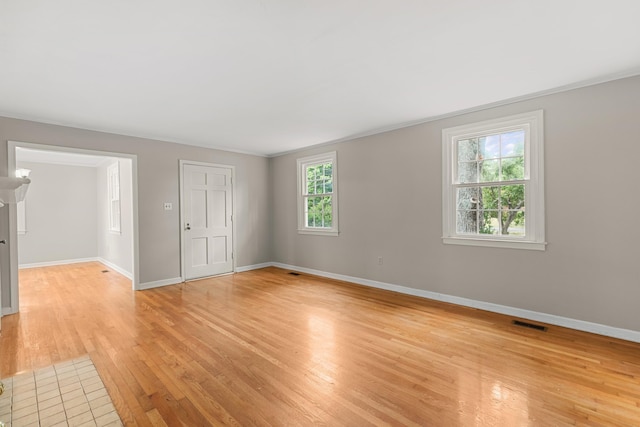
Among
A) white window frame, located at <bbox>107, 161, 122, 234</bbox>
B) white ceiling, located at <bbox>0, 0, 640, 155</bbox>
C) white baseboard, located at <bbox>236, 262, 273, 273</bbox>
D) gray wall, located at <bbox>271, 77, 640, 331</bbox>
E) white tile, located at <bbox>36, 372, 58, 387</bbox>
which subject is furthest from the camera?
white window frame, located at <bbox>107, 161, 122, 234</bbox>

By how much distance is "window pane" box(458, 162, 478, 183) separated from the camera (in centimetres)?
388

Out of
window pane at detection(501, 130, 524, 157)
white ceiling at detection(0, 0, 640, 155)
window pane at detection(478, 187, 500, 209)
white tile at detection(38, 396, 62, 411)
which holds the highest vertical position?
white ceiling at detection(0, 0, 640, 155)

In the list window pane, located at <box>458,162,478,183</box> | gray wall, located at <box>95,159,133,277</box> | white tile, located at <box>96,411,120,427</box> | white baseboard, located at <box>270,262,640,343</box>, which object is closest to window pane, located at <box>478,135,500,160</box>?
window pane, located at <box>458,162,478,183</box>

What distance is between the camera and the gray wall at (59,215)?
684 cm

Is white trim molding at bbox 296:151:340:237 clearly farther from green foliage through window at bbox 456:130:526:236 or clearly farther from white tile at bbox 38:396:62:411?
white tile at bbox 38:396:62:411

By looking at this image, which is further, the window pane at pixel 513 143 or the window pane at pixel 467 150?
the window pane at pixel 467 150

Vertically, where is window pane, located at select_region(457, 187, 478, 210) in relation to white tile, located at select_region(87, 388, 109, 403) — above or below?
above

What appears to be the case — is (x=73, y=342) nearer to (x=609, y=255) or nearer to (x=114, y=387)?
(x=114, y=387)

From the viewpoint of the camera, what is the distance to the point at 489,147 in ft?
12.3

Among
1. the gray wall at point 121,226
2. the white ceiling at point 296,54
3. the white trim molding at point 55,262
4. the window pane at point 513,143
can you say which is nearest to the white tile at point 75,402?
the white ceiling at point 296,54

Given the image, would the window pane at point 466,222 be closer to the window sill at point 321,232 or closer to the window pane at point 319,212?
the window sill at point 321,232

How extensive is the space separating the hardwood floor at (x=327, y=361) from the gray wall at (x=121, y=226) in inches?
66.0

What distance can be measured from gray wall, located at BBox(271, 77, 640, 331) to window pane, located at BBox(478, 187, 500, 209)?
507mm

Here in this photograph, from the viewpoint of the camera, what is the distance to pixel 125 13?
6.19 ft
